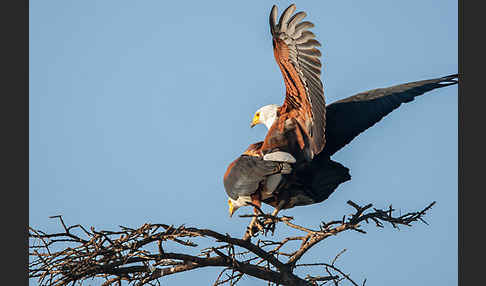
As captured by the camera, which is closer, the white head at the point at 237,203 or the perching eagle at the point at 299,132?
the perching eagle at the point at 299,132

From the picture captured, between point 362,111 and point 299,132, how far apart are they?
809 millimetres

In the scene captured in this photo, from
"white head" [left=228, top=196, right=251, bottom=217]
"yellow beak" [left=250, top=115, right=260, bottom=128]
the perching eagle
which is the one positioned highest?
"yellow beak" [left=250, top=115, right=260, bottom=128]

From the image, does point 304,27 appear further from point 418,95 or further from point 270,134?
point 418,95

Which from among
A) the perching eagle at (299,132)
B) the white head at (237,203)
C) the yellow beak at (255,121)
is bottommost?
the white head at (237,203)

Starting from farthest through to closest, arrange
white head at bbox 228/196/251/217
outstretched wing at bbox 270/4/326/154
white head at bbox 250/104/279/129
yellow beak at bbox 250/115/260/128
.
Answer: yellow beak at bbox 250/115/260/128 → white head at bbox 250/104/279/129 → white head at bbox 228/196/251/217 → outstretched wing at bbox 270/4/326/154

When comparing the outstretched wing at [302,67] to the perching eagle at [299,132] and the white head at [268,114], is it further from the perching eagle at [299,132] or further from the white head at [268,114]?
the white head at [268,114]

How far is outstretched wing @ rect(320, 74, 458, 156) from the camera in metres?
6.05

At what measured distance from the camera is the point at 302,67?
5273mm

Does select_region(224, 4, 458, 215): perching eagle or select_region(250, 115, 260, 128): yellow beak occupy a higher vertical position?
select_region(250, 115, 260, 128): yellow beak

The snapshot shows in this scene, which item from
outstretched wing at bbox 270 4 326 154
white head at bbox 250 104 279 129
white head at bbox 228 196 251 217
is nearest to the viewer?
outstretched wing at bbox 270 4 326 154

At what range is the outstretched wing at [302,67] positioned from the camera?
17.1 feet

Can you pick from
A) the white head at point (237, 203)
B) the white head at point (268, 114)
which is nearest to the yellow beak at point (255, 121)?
the white head at point (268, 114)

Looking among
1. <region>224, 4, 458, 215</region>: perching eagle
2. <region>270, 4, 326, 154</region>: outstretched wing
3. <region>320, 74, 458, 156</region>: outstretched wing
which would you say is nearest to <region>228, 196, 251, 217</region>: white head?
<region>224, 4, 458, 215</region>: perching eagle

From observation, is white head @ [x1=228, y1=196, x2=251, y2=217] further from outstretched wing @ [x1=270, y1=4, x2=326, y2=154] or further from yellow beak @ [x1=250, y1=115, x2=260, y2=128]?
yellow beak @ [x1=250, y1=115, x2=260, y2=128]
